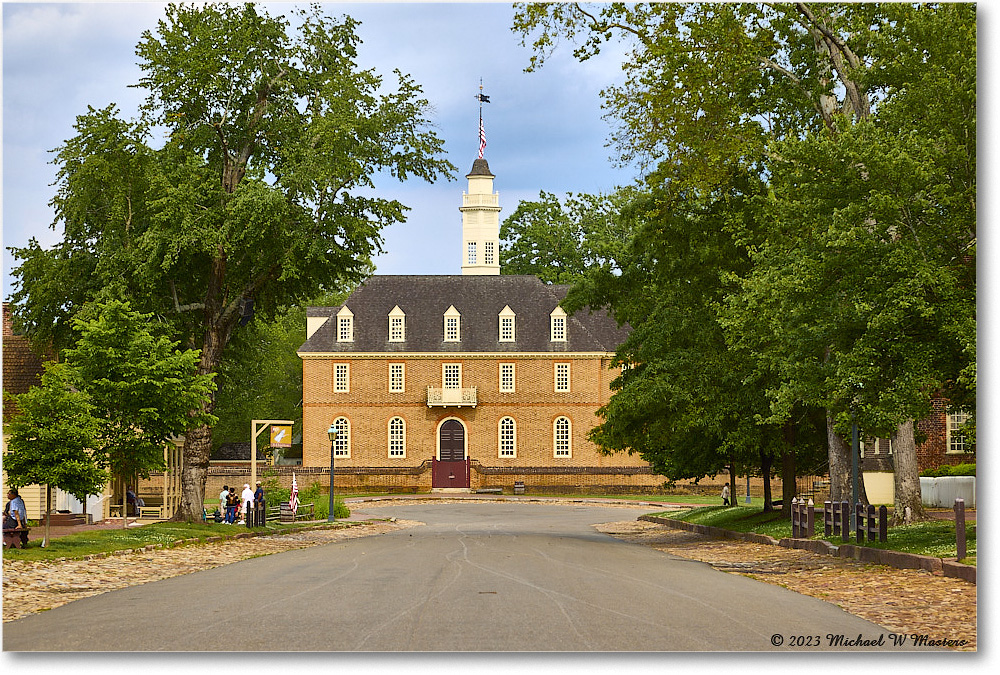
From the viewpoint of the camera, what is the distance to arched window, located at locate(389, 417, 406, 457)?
68.2 m

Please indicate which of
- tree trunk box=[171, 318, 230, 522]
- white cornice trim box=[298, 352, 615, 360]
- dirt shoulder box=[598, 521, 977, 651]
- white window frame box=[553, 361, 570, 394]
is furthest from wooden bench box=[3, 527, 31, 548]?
white window frame box=[553, 361, 570, 394]

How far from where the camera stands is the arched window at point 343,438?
6781cm

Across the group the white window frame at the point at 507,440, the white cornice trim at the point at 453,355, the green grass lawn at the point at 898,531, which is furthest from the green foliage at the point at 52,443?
the white window frame at the point at 507,440

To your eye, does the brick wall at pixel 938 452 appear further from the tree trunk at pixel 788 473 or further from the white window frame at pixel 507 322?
the white window frame at pixel 507 322

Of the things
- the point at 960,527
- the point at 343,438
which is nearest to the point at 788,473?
the point at 960,527

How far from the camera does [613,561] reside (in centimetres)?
2133

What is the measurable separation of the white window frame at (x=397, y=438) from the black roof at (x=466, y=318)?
13.6ft

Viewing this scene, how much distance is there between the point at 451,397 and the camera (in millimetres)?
68125

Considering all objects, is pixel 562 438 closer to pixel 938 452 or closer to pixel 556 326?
pixel 556 326

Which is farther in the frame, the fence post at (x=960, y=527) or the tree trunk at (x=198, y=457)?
the tree trunk at (x=198, y=457)

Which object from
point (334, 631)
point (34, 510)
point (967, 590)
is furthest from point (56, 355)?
point (967, 590)

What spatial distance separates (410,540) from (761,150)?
12.6 metres

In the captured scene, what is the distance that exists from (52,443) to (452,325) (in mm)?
48780

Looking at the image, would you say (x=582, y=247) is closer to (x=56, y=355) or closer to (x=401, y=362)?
(x=401, y=362)
